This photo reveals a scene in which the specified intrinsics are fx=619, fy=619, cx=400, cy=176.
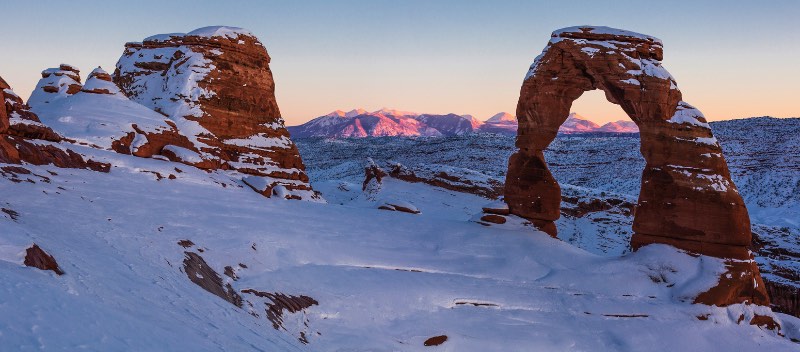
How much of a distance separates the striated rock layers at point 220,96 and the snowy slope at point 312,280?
7524mm

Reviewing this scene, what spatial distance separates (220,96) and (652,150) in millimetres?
21040

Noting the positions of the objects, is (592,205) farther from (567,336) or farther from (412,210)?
(567,336)

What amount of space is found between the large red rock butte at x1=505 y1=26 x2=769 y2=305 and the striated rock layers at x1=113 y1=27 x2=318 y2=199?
11852 mm

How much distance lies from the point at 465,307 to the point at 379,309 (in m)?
2.44

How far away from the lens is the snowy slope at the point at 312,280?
6.48m

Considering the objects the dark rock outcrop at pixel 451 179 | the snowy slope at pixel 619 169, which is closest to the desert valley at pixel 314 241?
the snowy slope at pixel 619 169

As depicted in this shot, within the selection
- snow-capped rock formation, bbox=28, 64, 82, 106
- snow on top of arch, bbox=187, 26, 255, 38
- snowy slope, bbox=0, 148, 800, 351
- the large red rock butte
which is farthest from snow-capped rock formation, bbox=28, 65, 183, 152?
the large red rock butte

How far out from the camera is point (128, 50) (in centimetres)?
3359

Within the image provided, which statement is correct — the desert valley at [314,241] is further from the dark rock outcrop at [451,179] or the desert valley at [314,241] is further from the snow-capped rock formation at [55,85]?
the dark rock outcrop at [451,179]

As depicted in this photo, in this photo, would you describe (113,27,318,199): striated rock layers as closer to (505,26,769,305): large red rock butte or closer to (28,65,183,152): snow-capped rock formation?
(28,65,183,152): snow-capped rock formation

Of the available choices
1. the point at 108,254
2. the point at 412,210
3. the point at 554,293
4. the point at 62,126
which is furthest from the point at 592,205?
the point at 108,254

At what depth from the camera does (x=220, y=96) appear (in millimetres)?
31297

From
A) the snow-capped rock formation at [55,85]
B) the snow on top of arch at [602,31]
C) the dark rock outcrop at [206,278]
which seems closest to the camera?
the dark rock outcrop at [206,278]

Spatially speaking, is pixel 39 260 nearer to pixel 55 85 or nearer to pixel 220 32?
pixel 55 85
